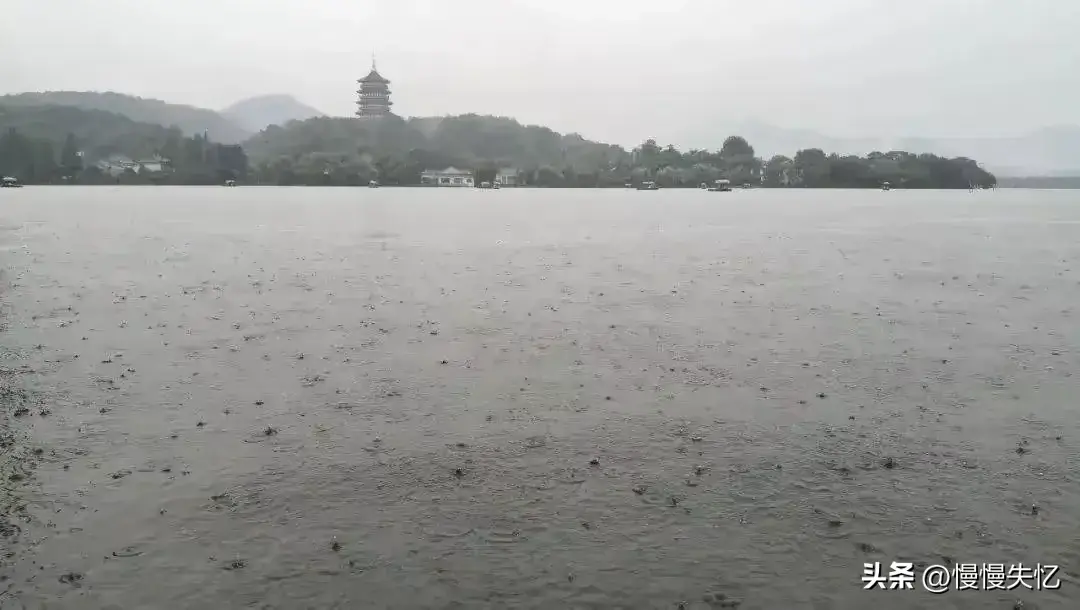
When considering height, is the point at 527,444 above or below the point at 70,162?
below

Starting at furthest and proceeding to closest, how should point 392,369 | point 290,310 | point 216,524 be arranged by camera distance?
point 290,310 < point 392,369 < point 216,524

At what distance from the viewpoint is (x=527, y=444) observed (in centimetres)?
1432

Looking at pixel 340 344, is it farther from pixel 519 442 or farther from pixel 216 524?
pixel 216 524

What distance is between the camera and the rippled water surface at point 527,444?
995 centimetres

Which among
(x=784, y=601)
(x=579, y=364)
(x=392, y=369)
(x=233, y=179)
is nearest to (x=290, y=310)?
(x=392, y=369)

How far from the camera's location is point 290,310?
2775 cm

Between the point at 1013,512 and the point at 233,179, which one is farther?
the point at 233,179

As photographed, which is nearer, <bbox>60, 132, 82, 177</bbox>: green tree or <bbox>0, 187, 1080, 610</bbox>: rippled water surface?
<bbox>0, 187, 1080, 610</bbox>: rippled water surface

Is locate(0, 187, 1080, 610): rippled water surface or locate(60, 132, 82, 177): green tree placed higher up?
locate(60, 132, 82, 177): green tree

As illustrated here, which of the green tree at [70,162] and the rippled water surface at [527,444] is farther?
the green tree at [70,162]

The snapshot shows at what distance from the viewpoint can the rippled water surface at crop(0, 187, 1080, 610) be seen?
9945 mm

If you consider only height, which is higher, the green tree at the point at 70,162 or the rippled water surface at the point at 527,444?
the green tree at the point at 70,162

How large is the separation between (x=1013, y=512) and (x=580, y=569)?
698 centimetres

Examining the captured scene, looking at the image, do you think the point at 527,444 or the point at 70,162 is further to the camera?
the point at 70,162
